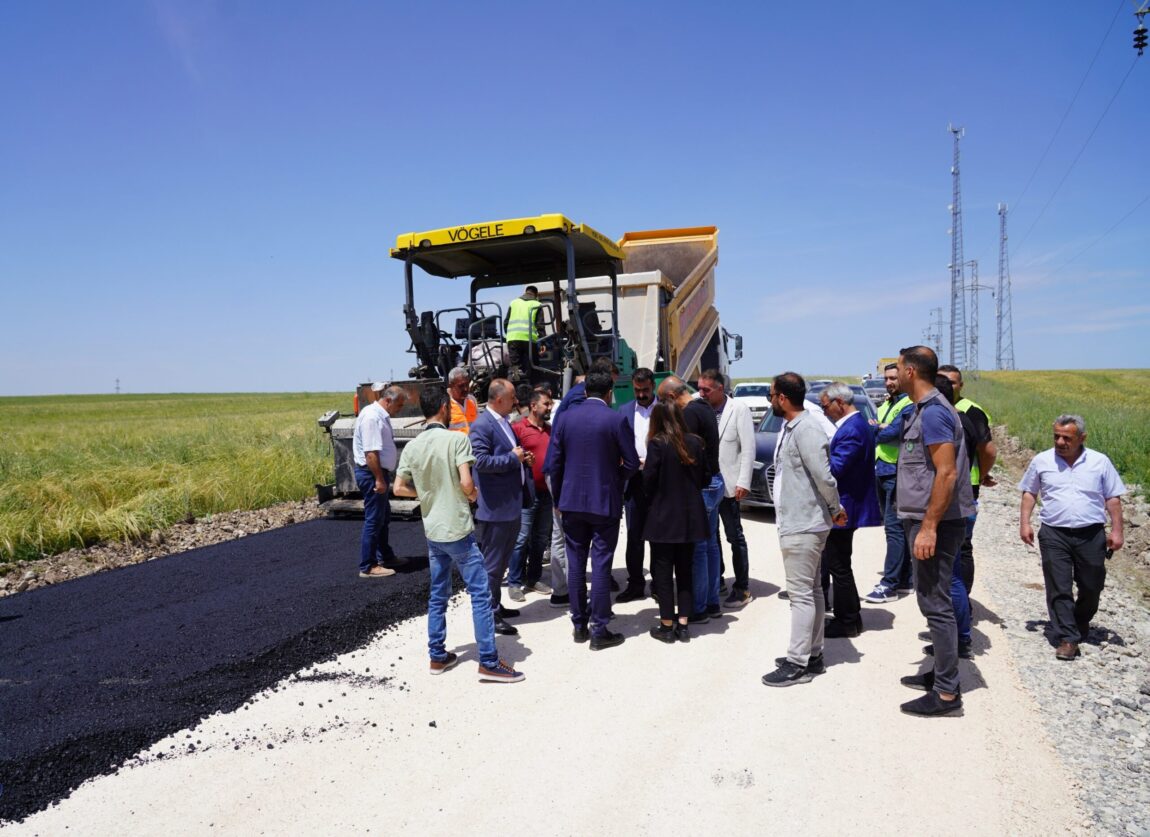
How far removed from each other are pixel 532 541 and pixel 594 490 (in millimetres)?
1544

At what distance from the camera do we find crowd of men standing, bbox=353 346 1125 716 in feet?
12.7

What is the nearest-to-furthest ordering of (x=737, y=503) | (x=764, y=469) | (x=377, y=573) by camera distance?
(x=737, y=503), (x=377, y=573), (x=764, y=469)

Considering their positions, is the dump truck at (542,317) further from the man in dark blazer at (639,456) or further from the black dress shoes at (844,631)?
the black dress shoes at (844,631)

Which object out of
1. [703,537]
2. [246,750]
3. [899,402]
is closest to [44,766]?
[246,750]

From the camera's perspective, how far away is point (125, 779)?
3330 millimetres

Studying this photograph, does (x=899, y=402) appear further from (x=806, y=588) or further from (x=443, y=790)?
(x=443, y=790)

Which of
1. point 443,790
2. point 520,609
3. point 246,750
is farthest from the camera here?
point 520,609

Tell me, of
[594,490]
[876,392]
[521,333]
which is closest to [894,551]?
[594,490]

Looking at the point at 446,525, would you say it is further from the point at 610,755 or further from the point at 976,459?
the point at 976,459

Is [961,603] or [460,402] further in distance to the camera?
[460,402]

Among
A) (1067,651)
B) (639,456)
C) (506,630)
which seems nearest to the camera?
(1067,651)

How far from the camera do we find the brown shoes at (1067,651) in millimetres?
4418

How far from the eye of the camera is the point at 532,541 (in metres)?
6.14

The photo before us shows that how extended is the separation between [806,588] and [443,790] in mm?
2236
